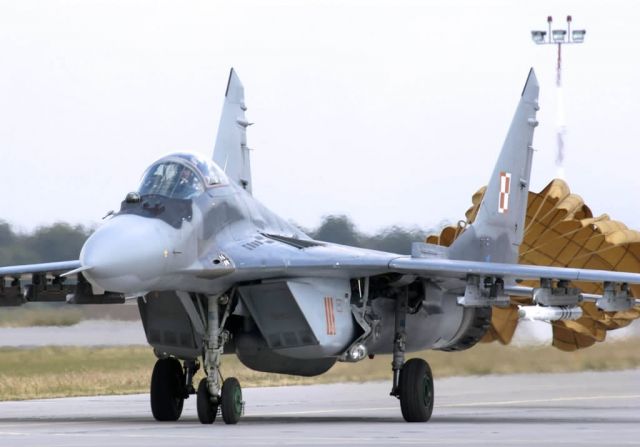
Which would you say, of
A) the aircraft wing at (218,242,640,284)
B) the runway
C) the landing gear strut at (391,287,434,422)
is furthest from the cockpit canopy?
the landing gear strut at (391,287,434,422)

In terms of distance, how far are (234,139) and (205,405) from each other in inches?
196

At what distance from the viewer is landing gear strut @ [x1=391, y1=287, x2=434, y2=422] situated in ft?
55.9

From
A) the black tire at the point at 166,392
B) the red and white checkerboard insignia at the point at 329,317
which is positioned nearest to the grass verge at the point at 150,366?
the black tire at the point at 166,392

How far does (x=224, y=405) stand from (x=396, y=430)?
186 cm

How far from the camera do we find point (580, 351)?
2520 centimetres

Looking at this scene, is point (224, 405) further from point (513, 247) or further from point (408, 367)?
point (513, 247)

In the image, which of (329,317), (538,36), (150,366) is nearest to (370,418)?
(329,317)

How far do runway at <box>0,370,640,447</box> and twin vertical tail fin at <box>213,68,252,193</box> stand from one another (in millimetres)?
3142

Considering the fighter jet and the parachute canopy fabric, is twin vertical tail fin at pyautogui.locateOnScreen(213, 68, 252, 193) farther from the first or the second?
the parachute canopy fabric

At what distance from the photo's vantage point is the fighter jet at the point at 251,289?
15.4 meters

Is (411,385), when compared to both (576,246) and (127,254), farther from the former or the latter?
(576,246)

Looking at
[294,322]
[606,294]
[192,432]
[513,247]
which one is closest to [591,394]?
[513,247]

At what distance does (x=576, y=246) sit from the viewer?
25344mm

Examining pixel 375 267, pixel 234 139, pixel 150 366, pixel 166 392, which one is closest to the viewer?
pixel 375 267
